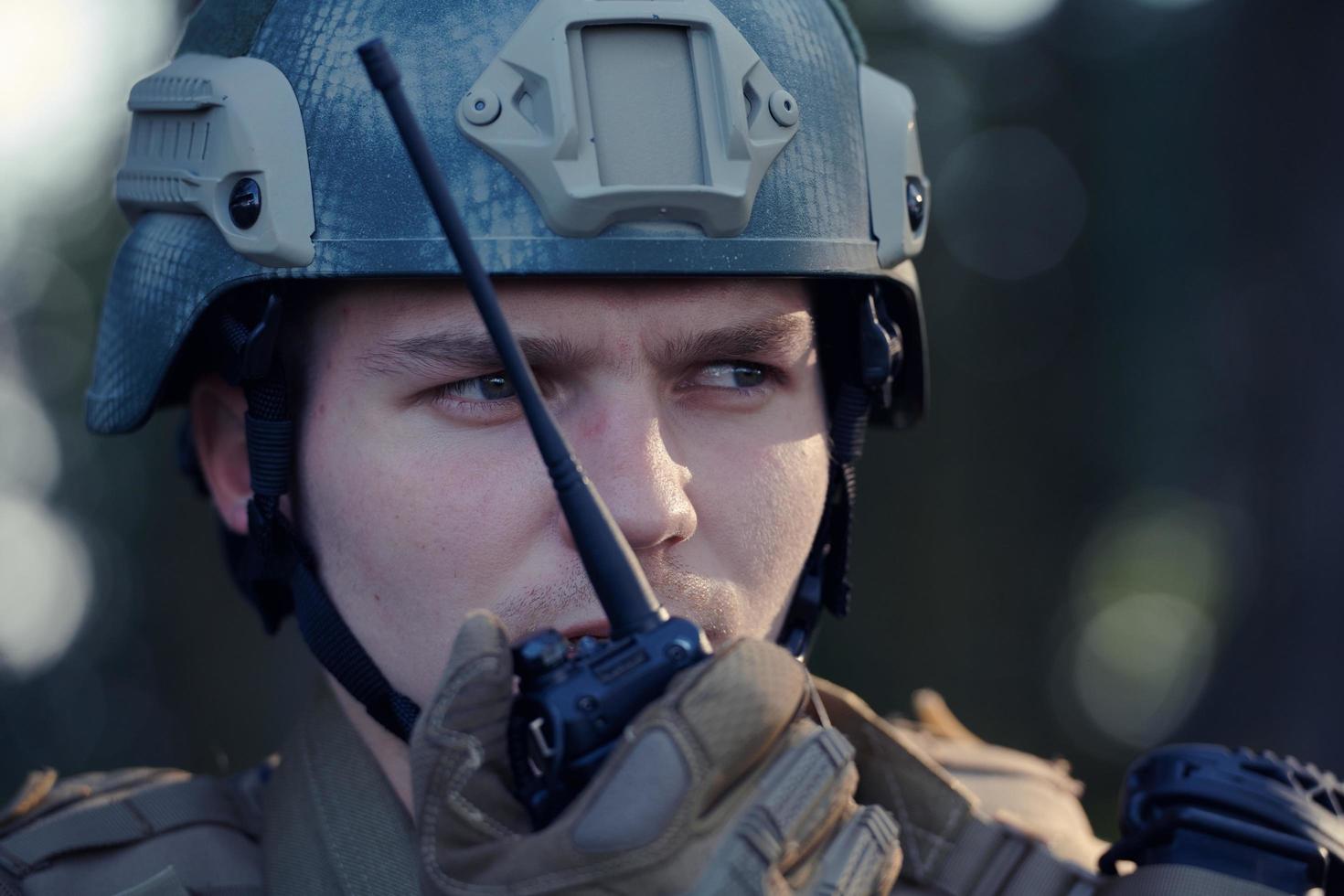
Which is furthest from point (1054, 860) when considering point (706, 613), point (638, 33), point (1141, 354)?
point (1141, 354)

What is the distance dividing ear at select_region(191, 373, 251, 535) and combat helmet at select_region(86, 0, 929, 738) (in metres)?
0.07

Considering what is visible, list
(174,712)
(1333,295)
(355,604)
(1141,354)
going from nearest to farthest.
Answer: (355,604), (1333,295), (174,712), (1141,354)

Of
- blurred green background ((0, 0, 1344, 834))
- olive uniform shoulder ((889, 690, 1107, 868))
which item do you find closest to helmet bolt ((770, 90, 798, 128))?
olive uniform shoulder ((889, 690, 1107, 868))

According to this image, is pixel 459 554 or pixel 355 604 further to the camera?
pixel 355 604

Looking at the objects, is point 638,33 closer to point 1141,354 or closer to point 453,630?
point 453,630

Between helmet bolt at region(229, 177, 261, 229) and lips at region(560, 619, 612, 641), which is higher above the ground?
helmet bolt at region(229, 177, 261, 229)

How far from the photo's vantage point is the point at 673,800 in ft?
4.47

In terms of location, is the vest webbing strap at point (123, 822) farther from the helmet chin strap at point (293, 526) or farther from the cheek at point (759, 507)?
the cheek at point (759, 507)

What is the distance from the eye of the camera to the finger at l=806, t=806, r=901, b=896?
4.73 feet

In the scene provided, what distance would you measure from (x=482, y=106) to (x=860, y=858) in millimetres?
1066

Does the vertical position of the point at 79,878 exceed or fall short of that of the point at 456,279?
it falls short

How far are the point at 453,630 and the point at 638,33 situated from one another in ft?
2.76

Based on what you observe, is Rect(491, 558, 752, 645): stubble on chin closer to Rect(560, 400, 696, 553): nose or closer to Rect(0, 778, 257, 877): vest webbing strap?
Rect(560, 400, 696, 553): nose

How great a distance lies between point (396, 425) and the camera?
1931mm
